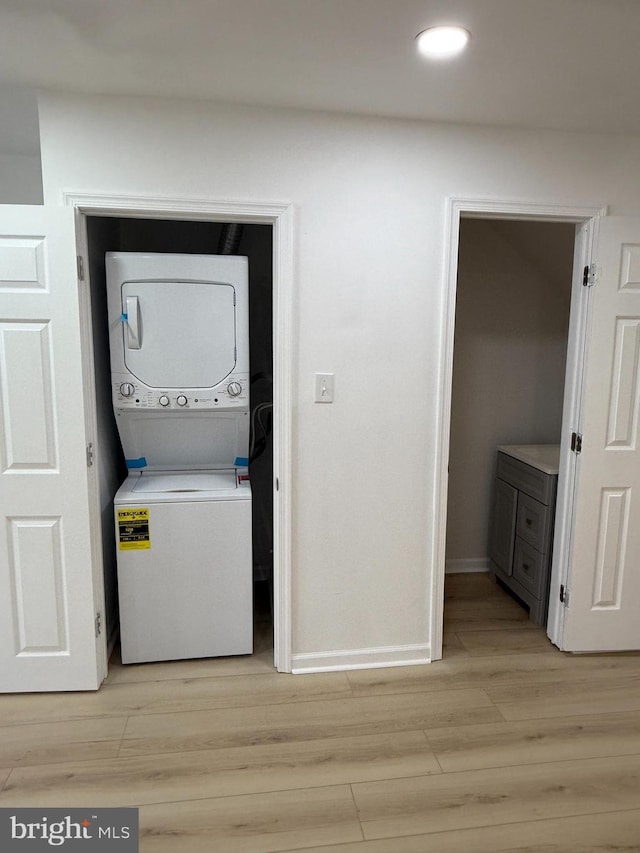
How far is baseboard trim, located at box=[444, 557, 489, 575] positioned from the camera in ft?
12.3

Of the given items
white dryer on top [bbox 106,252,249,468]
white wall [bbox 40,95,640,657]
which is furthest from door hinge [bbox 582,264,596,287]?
white dryer on top [bbox 106,252,249,468]

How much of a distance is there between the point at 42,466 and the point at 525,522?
2490 mm

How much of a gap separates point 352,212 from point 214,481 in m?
1.38

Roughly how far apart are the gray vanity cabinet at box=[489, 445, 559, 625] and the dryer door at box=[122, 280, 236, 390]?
68.9 inches

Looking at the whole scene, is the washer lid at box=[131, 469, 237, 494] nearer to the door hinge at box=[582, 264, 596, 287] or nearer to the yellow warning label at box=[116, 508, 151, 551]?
the yellow warning label at box=[116, 508, 151, 551]

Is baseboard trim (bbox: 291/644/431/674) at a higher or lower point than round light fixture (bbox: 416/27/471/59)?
lower

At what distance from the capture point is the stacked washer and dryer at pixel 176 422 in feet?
8.23

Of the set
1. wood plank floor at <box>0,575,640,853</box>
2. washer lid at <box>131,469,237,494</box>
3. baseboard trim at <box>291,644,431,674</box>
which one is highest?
washer lid at <box>131,469,237,494</box>

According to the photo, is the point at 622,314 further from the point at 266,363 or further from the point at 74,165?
the point at 74,165

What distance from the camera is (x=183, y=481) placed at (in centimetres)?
272

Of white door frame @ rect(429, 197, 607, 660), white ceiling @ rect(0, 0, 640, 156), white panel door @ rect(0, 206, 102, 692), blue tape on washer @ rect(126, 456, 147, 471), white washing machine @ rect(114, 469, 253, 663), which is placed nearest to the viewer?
white ceiling @ rect(0, 0, 640, 156)

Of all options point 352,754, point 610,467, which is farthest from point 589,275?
point 352,754

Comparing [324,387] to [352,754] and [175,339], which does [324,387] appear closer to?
[175,339]

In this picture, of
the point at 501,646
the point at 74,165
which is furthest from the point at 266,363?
the point at 501,646
